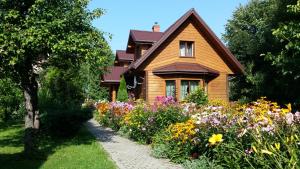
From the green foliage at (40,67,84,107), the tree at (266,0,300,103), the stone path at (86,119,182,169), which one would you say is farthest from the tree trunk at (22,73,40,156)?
the green foliage at (40,67,84,107)

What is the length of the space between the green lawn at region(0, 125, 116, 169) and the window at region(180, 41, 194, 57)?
40.7 ft

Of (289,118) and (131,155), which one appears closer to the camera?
(289,118)

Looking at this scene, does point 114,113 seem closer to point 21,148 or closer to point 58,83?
point 21,148

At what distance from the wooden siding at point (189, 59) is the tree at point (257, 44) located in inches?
162

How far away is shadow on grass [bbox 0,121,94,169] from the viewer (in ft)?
32.6

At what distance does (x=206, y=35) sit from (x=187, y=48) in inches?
62.9

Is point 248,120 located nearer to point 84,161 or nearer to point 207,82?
point 84,161

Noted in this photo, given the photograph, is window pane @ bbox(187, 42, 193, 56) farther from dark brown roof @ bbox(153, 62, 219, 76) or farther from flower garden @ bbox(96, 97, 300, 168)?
flower garden @ bbox(96, 97, 300, 168)

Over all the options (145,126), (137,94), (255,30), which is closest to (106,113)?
(137,94)

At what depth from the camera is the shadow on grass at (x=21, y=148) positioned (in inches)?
391

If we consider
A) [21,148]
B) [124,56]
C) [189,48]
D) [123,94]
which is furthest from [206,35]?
[21,148]

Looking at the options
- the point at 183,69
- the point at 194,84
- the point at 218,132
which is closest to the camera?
the point at 218,132

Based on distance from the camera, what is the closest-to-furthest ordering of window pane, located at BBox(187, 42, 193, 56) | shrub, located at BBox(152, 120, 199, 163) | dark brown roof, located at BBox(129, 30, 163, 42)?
shrub, located at BBox(152, 120, 199, 163) → window pane, located at BBox(187, 42, 193, 56) → dark brown roof, located at BBox(129, 30, 163, 42)

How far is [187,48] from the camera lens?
26.2m
